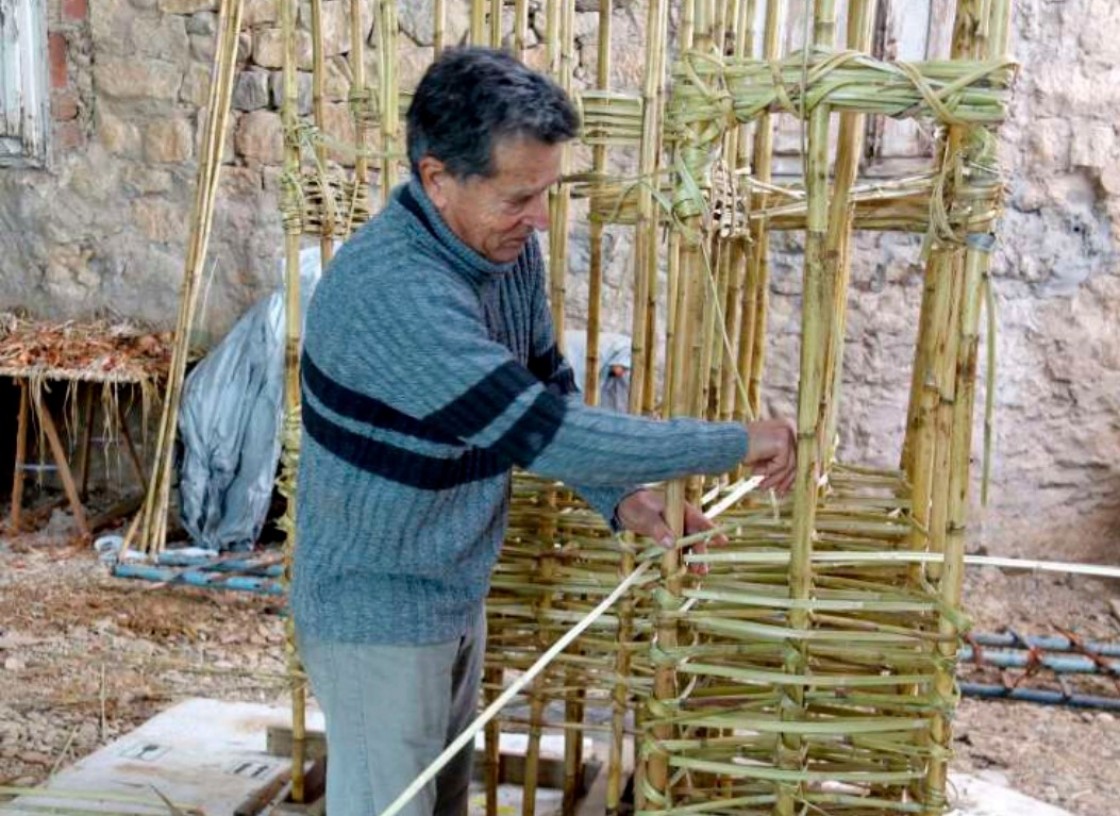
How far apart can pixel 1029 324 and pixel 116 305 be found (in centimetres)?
347

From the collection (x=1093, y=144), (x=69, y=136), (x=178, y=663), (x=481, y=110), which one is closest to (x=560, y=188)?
(x=481, y=110)

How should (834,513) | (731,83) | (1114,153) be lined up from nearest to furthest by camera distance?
(731,83) → (834,513) → (1114,153)

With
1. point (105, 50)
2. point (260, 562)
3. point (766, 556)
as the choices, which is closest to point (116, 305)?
point (105, 50)

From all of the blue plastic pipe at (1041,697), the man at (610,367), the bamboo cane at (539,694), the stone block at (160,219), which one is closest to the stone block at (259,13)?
the stone block at (160,219)

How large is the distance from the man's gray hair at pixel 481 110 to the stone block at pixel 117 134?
12.1ft

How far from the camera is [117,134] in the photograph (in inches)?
192

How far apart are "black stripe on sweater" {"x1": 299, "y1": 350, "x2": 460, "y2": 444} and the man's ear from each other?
0.86 feet

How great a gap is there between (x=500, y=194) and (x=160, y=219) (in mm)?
3727

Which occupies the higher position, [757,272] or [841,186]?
[841,186]

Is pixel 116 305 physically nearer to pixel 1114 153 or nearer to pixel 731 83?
pixel 1114 153

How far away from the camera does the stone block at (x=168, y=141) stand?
482 cm

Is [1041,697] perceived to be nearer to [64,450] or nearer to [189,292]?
[189,292]

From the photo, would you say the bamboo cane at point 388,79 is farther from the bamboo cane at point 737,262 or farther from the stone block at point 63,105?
the stone block at point 63,105

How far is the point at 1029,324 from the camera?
4.23 metres
